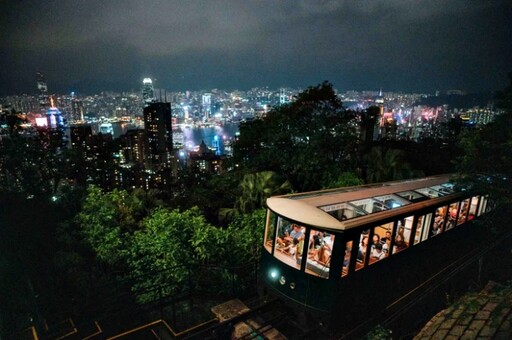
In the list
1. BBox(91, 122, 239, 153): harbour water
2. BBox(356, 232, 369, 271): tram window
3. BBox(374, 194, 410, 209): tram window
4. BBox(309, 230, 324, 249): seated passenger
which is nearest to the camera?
BBox(309, 230, 324, 249): seated passenger

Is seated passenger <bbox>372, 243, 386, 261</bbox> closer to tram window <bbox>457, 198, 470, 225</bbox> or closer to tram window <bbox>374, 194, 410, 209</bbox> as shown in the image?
tram window <bbox>374, 194, 410, 209</bbox>

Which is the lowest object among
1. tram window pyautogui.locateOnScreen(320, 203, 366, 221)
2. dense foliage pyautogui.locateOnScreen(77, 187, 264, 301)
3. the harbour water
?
the harbour water

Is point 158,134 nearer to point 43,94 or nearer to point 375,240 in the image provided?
point 43,94

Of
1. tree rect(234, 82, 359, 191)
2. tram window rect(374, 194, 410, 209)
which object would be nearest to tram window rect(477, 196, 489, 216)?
tram window rect(374, 194, 410, 209)

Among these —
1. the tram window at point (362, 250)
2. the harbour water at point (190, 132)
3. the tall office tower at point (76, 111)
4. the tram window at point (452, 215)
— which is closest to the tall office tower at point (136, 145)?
the harbour water at point (190, 132)

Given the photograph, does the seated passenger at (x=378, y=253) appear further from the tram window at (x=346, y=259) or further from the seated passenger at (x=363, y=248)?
the tram window at (x=346, y=259)

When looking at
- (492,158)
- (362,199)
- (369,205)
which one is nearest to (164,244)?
(362,199)
